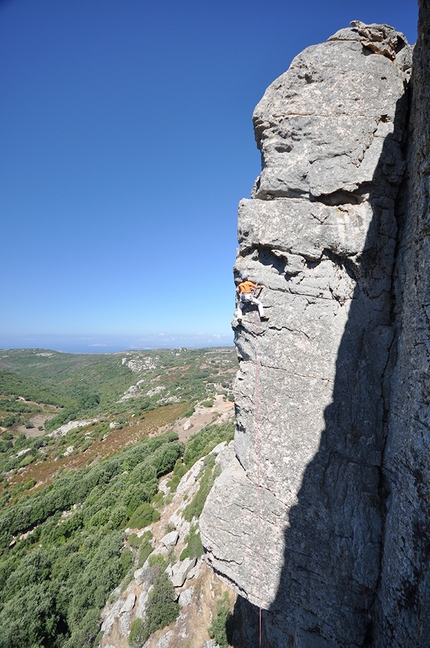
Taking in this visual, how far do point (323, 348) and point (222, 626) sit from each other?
13029mm

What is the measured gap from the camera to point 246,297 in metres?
7.19

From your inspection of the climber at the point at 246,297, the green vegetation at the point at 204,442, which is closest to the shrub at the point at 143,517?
the green vegetation at the point at 204,442

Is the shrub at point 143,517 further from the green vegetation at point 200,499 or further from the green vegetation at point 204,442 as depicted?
the green vegetation at point 204,442

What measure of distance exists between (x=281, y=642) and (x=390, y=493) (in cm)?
585

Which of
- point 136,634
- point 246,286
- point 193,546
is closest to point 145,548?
point 136,634

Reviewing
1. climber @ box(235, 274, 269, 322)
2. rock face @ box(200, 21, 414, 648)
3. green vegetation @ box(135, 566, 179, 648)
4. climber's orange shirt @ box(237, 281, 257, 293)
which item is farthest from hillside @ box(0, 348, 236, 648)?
climber's orange shirt @ box(237, 281, 257, 293)

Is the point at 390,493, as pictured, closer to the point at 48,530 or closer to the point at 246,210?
the point at 246,210

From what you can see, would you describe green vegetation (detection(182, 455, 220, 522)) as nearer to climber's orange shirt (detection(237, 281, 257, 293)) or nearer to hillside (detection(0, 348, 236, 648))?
hillside (detection(0, 348, 236, 648))

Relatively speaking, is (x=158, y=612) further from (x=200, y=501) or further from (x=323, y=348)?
(x=323, y=348)

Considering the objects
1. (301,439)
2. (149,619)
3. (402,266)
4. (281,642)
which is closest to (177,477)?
(149,619)

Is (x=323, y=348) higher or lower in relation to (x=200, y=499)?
higher

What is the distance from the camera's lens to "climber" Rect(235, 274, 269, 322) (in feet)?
23.3

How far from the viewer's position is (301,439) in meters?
6.69

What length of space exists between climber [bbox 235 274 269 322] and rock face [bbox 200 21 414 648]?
26 cm
